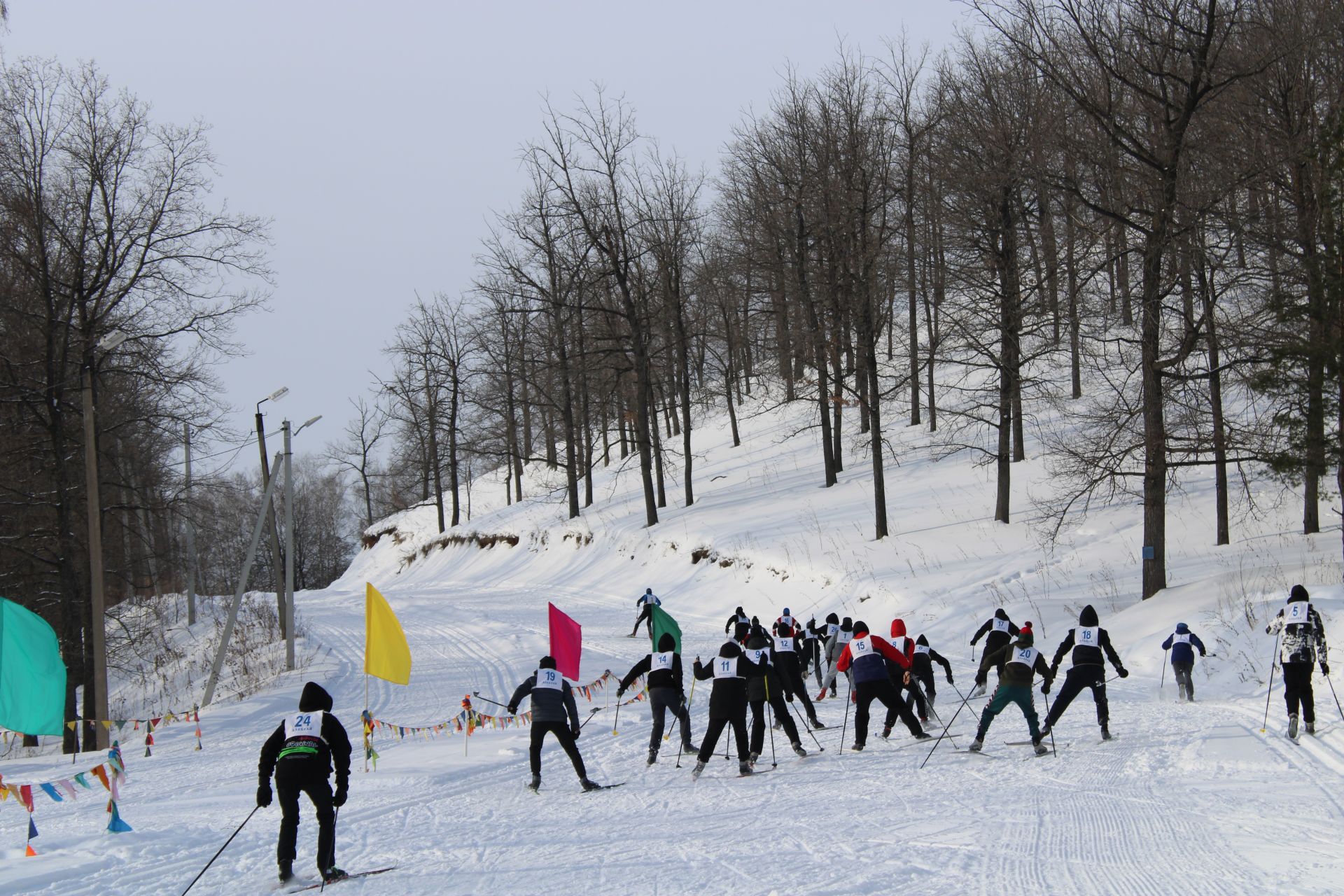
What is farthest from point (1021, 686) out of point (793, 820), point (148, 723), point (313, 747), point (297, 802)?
Answer: point (148, 723)

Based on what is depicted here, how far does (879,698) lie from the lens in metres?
13.1

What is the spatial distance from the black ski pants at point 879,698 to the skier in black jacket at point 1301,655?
13.9 feet

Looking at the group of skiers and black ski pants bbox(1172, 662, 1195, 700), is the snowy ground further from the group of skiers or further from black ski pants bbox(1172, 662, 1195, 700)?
the group of skiers

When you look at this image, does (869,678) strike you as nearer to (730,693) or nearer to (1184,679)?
(730,693)

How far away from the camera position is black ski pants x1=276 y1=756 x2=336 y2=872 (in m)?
8.20

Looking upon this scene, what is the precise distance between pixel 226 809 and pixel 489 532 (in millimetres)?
37982

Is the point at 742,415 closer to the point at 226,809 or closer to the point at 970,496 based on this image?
the point at 970,496

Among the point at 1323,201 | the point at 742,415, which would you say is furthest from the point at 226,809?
the point at 742,415

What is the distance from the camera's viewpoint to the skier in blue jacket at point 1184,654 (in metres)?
14.5

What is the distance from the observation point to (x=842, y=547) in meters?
27.6

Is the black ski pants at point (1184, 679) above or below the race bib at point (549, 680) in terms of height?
below

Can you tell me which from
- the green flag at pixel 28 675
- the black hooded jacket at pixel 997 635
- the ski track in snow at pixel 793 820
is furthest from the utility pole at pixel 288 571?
the black hooded jacket at pixel 997 635

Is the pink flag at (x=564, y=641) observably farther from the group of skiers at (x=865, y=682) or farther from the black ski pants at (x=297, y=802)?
the black ski pants at (x=297, y=802)

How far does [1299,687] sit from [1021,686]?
A: 9.87 feet
